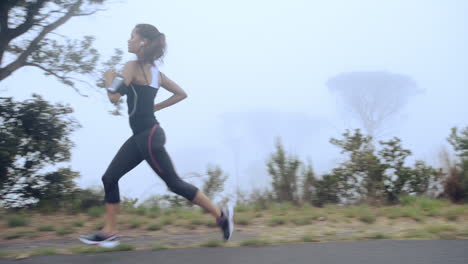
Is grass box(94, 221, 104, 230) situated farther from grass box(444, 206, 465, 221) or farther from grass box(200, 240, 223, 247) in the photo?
grass box(444, 206, 465, 221)

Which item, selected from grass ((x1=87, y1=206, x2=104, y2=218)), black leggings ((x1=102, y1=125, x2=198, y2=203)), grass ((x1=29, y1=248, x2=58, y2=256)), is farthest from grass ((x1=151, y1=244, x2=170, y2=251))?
grass ((x1=87, y1=206, x2=104, y2=218))

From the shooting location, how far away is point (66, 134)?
6.47m

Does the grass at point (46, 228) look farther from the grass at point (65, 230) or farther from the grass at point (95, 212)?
the grass at point (95, 212)

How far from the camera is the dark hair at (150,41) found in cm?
389

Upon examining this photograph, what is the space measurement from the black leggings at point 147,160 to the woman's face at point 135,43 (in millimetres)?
688

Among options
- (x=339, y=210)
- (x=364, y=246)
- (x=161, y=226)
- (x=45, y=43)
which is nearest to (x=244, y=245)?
(x=364, y=246)

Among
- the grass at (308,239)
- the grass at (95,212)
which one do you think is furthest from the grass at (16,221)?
the grass at (308,239)

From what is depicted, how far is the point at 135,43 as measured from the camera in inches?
153

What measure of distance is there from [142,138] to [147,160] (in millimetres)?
204

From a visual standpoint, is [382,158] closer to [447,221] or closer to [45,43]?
[447,221]

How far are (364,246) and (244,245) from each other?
100 centimetres

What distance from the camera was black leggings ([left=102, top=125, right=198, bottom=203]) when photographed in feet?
12.6

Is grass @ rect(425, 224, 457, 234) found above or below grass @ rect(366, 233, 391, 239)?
above

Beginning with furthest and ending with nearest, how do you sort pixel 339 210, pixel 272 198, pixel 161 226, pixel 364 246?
pixel 272 198
pixel 339 210
pixel 161 226
pixel 364 246
